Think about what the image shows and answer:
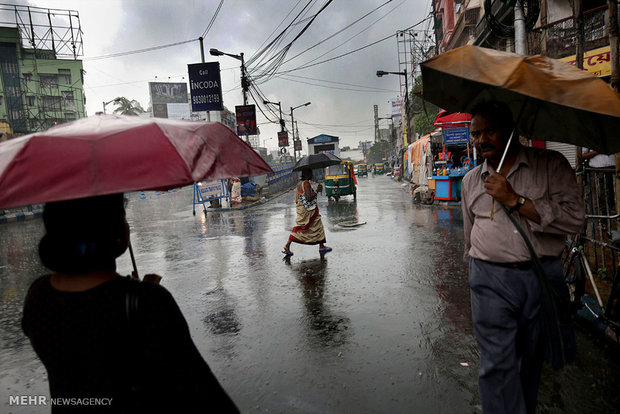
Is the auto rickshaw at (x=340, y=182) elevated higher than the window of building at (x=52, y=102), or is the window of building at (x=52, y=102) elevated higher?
the window of building at (x=52, y=102)

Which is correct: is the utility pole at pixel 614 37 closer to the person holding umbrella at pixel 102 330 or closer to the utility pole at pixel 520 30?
the person holding umbrella at pixel 102 330

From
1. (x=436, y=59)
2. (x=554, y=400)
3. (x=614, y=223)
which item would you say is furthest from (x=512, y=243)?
(x=614, y=223)

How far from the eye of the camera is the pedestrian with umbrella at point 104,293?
1.31m

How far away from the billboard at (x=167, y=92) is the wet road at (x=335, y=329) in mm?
78778

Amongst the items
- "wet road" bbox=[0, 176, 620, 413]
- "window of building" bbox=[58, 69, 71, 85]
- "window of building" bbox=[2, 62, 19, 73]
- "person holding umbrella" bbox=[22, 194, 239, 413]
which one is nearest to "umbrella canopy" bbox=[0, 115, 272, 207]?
"person holding umbrella" bbox=[22, 194, 239, 413]

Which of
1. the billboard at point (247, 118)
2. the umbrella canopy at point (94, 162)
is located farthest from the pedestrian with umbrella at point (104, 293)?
the billboard at point (247, 118)

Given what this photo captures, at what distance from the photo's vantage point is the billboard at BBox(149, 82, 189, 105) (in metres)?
81.4

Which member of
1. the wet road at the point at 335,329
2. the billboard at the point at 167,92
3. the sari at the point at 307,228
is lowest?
the wet road at the point at 335,329

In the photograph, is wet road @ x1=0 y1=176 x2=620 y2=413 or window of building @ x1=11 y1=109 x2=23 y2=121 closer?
wet road @ x1=0 y1=176 x2=620 y2=413

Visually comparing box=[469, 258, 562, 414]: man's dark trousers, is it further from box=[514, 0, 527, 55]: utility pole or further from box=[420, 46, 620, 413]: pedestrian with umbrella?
box=[514, 0, 527, 55]: utility pole

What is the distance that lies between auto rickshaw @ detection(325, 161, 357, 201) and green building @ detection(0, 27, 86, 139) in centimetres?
3511

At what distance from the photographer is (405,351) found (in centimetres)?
389

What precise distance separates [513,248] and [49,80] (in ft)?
195

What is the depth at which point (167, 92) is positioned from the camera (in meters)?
82.8
